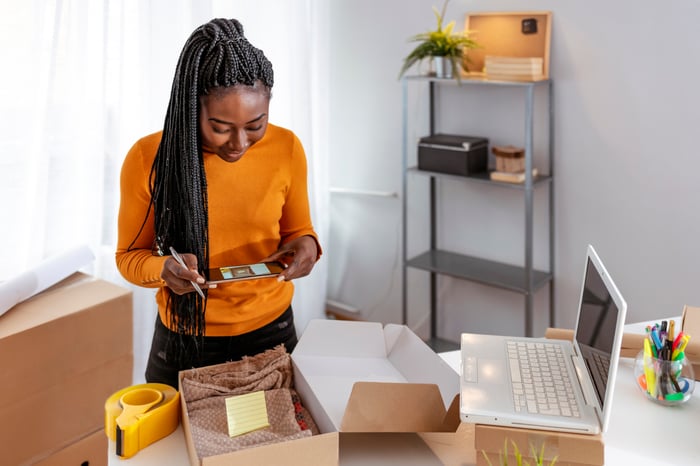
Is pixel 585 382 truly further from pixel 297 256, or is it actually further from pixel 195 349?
pixel 195 349

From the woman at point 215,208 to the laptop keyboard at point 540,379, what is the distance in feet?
1.63

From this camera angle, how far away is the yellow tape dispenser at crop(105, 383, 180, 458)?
49.4 inches

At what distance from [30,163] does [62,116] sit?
19cm

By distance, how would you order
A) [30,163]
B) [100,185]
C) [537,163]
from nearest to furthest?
[30,163] < [100,185] < [537,163]

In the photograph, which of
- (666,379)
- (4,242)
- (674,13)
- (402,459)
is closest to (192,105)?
(402,459)

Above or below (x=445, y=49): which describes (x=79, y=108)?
below

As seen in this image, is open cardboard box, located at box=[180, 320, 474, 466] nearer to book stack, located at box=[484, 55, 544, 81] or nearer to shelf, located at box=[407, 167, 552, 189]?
shelf, located at box=[407, 167, 552, 189]

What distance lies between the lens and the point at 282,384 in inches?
54.9

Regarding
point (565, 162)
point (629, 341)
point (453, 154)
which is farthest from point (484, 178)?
point (629, 341)

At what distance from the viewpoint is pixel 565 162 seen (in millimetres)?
2906

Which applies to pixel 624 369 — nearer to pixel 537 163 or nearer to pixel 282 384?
pixel 282 384

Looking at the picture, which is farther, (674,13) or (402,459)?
(674,13)

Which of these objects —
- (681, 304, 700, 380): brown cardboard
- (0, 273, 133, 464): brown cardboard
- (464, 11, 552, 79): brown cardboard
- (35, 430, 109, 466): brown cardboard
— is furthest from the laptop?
(464, 11, 552, 79): brown cardboard

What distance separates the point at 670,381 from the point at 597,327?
0.28 meters
